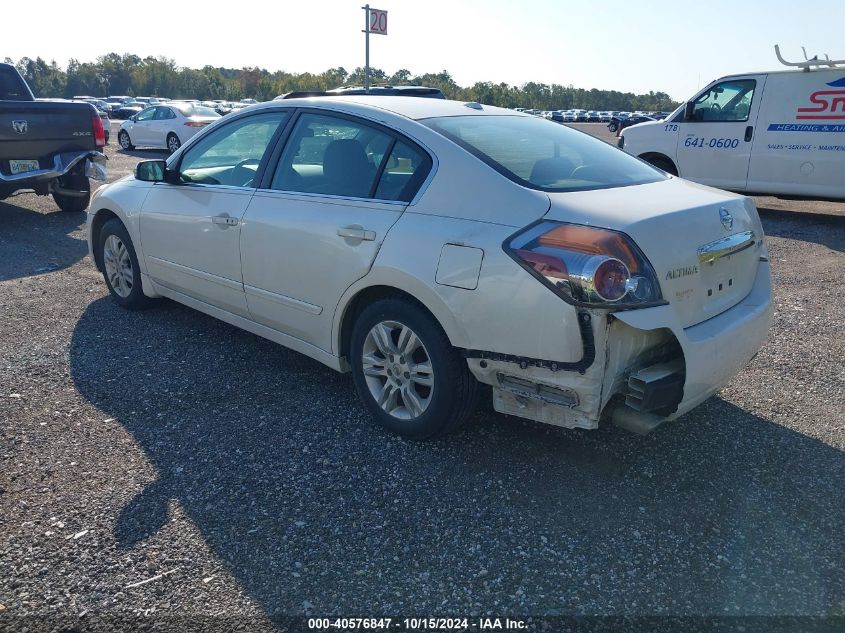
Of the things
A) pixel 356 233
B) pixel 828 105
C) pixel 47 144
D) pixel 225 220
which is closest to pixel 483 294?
pixel 356 233

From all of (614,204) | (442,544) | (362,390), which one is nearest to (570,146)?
(614,204)

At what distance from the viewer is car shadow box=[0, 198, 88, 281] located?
7.18 meters

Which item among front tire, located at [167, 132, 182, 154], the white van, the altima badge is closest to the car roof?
the altima badge

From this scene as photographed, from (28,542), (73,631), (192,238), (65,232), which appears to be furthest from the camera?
(65,232)

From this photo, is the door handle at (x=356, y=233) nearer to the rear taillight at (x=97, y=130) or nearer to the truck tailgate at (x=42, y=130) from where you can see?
the truck tailgate at (x=42, y=130)

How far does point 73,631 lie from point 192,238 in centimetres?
274

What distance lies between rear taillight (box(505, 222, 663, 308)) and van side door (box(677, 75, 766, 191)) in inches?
355

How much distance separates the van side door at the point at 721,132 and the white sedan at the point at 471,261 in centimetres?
753

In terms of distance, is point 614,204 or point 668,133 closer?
point 614,204

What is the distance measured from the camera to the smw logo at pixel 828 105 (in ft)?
31.9

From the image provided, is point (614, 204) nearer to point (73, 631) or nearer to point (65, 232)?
point (73, 631)

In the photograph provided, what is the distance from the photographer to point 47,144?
354 inches

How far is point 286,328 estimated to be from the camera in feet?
13.4

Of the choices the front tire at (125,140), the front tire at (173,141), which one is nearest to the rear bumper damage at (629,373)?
the front tire at (173,141)
